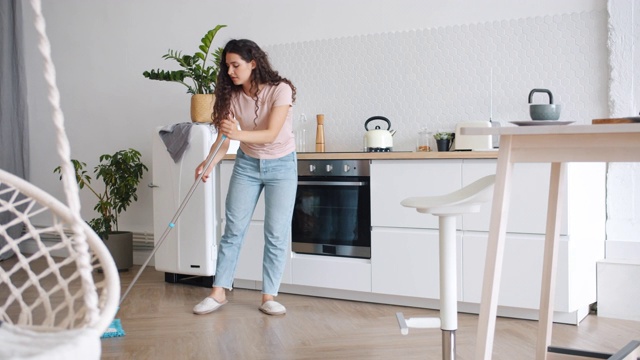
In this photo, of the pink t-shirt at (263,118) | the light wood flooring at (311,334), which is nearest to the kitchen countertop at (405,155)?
the pink t-shirt at (263,118)

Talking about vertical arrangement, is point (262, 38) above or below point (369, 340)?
above

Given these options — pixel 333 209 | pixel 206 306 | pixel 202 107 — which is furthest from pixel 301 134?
pixel 206 306

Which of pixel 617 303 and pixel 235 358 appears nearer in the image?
pixel 235 358

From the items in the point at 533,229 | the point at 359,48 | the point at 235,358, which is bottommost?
the point at 235,358

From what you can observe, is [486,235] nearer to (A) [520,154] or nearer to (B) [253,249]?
(B) [253,249]

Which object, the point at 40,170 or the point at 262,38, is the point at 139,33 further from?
the point at 40,170

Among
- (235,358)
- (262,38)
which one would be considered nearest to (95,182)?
(262,38)

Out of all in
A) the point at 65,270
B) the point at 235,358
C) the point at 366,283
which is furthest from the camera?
the point at 65,270

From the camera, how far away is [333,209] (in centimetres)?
386

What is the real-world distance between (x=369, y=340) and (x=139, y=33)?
3270 mm

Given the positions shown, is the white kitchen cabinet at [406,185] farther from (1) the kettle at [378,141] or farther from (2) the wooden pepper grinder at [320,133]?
(2) the wooden pepper grinder at [320,133]

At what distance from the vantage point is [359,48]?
14.1 ft

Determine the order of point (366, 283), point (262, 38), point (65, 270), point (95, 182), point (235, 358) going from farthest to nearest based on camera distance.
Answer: point (95, 182) < point (65, 270) < point (262, 38) < point (366, 283) < point (235, 358)

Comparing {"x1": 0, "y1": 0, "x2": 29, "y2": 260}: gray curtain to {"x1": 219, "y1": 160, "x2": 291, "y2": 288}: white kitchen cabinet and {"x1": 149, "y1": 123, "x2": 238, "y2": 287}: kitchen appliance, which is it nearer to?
{"x1": 149, "y1": 123, "x2": 238, "y2": 287}: kitchen appliance
